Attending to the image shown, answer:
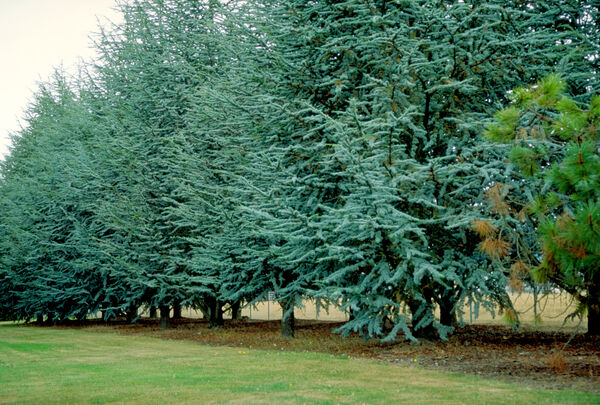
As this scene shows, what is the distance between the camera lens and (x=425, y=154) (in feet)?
43.7

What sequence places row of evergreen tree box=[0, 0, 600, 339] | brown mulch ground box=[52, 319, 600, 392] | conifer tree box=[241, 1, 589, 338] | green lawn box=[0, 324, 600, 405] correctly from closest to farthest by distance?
green lawn box=[0, 324, 600, 405] < brown mulch ground box=[52, 319, 600, 392] < conifer tree box=[241, 1, 589, 338] < row of evergreen tree box=[0, 0, 600, 339]

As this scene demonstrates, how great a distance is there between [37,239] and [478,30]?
2168cm

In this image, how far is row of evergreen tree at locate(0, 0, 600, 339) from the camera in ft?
36.0

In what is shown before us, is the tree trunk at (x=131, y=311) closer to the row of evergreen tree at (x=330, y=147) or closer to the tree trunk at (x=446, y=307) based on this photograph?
the row of evergreen tree at (x=330, y=147)

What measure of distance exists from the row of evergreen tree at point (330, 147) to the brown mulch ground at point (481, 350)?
598 mm

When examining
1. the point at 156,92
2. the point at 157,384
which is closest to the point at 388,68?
the point at 157,384

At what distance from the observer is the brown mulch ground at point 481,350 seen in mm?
8461

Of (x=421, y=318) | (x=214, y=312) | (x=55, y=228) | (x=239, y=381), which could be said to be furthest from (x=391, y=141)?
(x=55, y=228)

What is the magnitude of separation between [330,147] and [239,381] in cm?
600

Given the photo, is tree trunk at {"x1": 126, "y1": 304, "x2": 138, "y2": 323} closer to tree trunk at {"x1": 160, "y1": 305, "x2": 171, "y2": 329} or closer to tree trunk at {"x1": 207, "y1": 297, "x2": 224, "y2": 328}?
tree trunk at {"x1": 160, "y1": 305, "x2": 171, "y2": 329}

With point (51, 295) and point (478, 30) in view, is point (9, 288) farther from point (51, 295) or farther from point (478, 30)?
point (478, 30)

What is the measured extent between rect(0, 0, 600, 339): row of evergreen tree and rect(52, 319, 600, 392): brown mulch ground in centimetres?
60

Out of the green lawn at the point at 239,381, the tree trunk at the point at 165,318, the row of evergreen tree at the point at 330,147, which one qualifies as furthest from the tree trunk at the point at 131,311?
the green lawn at the point at 239,381

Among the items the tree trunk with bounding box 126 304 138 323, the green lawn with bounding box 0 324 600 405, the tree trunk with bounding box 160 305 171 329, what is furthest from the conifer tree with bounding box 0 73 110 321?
the green lawn with bounding box 0 324 600 405
